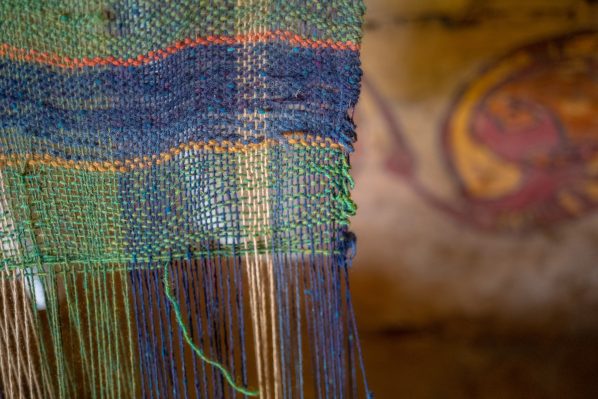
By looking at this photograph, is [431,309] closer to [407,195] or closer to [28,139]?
[407,195]


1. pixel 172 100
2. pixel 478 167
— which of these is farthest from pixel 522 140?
pixel 172 100

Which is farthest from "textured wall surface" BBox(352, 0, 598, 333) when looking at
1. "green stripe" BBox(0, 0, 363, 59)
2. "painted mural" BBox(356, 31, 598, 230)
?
"green stripe" BBox(0, 0, 363, 59)

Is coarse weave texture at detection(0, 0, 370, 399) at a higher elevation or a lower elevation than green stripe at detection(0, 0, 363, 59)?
lower

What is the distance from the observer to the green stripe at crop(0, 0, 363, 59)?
553mm

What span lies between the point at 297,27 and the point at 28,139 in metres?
0.34

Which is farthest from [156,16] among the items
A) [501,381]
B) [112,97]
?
[501,381]

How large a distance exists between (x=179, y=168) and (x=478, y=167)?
102 cm

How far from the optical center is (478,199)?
4.54ft

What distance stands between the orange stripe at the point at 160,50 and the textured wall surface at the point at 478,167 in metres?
0.81

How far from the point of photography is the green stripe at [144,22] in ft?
1.82

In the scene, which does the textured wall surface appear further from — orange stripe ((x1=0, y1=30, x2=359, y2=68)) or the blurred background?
orange stripe ((x1=0, y1=30, x2=359, y2=68))

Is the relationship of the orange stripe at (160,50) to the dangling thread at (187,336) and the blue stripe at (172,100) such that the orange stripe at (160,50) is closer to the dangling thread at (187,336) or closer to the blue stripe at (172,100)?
the blue stripe at (172,100)

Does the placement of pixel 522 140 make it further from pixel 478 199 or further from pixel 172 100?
pixel 172 100

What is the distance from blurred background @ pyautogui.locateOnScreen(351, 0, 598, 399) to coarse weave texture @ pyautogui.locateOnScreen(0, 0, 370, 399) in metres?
0.82
